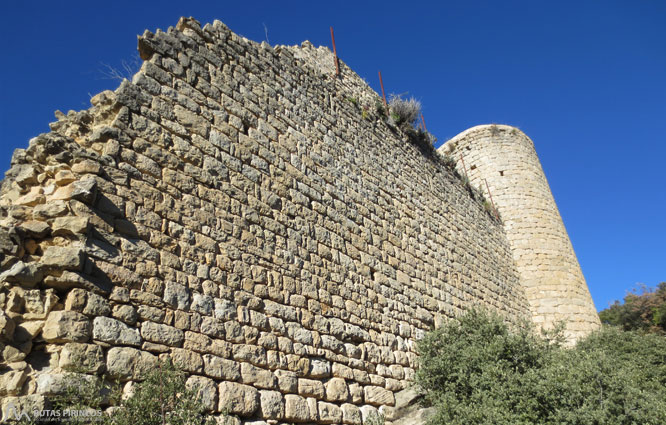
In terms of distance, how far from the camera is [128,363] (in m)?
3.21

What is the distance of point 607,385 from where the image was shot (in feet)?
16.4

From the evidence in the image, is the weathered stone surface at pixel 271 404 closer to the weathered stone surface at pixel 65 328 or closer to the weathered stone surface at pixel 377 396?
the weathered stone surface at pixel 377 396

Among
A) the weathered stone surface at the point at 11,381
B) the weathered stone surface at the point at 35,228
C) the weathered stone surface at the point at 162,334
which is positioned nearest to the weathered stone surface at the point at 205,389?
the weathered stone surface at the point at 162,334

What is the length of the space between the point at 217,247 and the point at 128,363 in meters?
1.36

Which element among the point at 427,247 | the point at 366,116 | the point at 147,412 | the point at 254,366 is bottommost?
the point at 147,412

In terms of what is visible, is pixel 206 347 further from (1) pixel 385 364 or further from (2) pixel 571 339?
(2) pixel 571 339

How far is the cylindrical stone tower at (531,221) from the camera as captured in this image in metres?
11.5

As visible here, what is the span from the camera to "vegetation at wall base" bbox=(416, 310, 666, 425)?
4.66 m

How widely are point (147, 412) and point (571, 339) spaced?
1088 cm

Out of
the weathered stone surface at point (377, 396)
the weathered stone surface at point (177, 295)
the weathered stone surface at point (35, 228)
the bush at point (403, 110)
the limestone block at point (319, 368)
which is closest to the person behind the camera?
the weathered stone surface at point (35, 228)

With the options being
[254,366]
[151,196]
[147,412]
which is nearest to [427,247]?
[254,366]

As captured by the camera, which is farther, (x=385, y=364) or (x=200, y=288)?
(x=385, y=364)

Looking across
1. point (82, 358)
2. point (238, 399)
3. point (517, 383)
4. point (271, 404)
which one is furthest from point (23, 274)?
point (517, 383)

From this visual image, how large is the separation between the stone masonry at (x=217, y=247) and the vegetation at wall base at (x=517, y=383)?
0.53m
